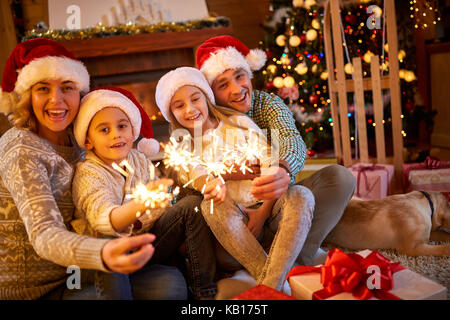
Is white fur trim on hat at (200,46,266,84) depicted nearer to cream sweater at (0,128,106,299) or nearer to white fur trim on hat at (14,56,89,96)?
white fur trim on hat at (14,56,89,96)

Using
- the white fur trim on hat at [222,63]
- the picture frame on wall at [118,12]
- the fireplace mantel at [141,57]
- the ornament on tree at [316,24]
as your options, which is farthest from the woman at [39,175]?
the ornament on tree at [316,24]

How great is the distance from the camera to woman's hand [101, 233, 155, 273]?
93 centimetres

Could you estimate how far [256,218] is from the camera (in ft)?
5.02

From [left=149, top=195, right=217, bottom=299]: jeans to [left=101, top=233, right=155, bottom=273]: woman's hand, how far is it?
1.53ft

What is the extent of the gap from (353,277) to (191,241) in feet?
1.81

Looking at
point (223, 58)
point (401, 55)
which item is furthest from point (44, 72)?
point (401, 55)

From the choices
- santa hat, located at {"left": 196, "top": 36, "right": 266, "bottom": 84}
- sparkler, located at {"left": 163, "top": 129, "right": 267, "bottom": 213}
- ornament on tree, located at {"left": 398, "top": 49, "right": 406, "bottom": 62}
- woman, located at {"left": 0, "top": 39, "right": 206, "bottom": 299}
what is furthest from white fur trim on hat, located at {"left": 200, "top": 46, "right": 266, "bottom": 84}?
ornament on tree, located at {"left": 398, "top": 49, "right": 406, "bottom": 62}

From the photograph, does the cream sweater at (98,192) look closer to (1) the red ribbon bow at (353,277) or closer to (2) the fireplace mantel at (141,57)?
(1) the red ribbon bow at (353,277)

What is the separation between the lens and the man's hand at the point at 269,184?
50.7 inches

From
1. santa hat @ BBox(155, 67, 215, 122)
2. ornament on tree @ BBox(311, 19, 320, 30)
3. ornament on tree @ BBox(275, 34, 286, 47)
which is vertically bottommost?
santa hat @ BBox(155, 67, 215, 122)

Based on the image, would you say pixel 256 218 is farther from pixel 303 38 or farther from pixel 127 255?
pixel 303 38

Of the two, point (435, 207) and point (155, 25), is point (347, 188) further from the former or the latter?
point (155, 25)

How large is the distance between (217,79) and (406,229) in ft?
3.21
